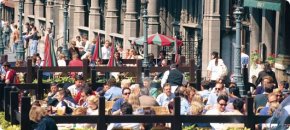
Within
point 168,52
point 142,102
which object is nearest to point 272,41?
point 168,52

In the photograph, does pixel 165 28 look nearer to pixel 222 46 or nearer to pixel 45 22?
pixel 222 46

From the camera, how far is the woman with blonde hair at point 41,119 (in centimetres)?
1493

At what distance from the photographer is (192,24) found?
134ft

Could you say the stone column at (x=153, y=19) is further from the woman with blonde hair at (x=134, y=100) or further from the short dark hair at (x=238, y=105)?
the short dark hair at (x=238, y=105)

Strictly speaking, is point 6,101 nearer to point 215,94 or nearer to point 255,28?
point 215,94

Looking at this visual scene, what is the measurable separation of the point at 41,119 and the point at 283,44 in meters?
16.8

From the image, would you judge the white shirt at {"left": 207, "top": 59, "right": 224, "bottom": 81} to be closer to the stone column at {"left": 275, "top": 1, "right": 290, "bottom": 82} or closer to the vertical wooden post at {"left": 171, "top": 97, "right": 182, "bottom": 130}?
the stone column at {"left": 275, "top": 1, "right": 290, "bottom": 82}

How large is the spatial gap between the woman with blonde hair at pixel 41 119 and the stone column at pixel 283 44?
52.3ft

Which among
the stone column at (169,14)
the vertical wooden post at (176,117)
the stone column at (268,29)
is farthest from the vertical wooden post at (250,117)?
the stone column at (169,14)

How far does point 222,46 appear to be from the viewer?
123 feet

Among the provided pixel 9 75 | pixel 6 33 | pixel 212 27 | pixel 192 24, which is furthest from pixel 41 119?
pixel 6 33

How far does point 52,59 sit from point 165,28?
14251 millimetres

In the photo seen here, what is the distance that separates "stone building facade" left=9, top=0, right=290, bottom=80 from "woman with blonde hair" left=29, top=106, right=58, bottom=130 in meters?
14.3

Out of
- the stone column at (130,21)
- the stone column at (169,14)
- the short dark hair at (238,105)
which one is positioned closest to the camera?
the short dark hair at (238,105)
